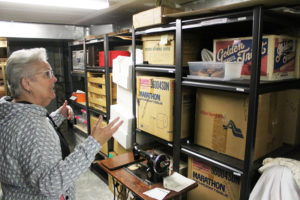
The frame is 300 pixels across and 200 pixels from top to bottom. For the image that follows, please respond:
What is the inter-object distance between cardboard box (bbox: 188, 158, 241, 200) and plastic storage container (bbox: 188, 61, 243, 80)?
0.71m

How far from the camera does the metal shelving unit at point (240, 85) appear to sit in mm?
1361

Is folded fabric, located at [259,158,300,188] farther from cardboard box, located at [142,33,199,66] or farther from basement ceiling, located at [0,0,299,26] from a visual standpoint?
basement ceiling, located at [0,0,299,26]

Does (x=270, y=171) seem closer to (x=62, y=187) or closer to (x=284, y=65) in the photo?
(x=284, y=65)

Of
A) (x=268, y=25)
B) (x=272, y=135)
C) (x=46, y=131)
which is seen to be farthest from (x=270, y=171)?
(x=46, y=131)

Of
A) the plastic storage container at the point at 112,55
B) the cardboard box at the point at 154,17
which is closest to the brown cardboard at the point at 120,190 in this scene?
the cardboard box at the point at 154,17

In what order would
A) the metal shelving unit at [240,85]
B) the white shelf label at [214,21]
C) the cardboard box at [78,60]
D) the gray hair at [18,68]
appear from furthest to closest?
the cardboard box at [78,60]
the white shelf label at [214,21]
the metal shelving unit at [240,85]
the gray hair at [18,68]

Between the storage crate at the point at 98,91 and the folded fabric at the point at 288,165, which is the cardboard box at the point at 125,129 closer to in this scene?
the storage crate at the point at 98,91

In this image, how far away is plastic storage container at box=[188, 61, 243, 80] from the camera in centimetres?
158

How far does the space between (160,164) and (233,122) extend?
2.04 feet

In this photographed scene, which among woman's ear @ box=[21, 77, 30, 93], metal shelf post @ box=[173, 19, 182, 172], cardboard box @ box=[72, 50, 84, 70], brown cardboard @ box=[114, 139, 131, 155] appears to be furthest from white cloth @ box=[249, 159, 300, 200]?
cardboard box @ box=[72, 50, 84, 70]

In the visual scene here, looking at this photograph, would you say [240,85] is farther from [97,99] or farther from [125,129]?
[97,99]

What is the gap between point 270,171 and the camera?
1.43 metres

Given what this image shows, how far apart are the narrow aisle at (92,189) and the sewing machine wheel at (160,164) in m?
1.62

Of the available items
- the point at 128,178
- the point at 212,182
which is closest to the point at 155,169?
the point at 128,178
